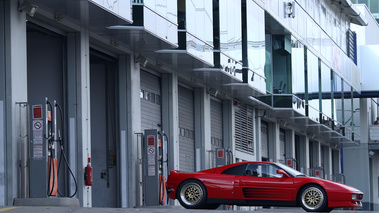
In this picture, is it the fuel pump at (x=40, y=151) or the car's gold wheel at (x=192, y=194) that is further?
the car's gold wheel at (x=192, y=194)

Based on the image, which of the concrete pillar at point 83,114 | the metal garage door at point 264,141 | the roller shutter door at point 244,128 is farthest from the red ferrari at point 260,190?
the metal garage door at point 264,141

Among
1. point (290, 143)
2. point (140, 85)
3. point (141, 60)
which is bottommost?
point (290, 143)

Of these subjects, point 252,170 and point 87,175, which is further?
point 252,170

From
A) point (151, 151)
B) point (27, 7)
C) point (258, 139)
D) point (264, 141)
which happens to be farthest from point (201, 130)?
point (27, 7)

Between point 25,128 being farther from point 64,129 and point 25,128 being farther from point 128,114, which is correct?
point 128,114

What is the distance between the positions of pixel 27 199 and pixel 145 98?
8062 mm

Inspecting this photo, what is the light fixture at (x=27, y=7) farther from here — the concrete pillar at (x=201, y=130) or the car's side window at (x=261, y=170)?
the concrete pillar at (x=201, y=130)

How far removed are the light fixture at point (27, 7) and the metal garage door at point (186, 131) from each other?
10054 millimetres

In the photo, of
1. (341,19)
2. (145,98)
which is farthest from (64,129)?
(341,19)

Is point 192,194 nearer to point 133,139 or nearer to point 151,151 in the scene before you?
point 151,151

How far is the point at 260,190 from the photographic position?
1731cm

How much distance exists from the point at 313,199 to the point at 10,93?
6751 mm

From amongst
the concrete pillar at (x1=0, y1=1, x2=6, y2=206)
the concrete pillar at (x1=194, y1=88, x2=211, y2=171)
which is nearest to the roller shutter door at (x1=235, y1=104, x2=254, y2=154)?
the concrete pillar at (x1=194, y1=88, x2=211, y2=171)

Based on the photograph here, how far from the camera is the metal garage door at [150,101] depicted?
21.5 meters
